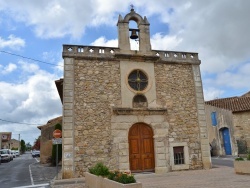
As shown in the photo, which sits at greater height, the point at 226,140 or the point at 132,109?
the point at 132,109

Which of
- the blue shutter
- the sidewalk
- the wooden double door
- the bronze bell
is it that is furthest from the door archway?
the bronze bell

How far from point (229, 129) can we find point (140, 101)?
12310 millimetres

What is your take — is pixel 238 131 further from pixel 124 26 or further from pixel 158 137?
pixel 124 26

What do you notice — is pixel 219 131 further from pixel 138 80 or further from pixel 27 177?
pixel 27 177

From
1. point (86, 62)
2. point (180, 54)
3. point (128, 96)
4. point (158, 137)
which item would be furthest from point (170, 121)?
point (86, 62)

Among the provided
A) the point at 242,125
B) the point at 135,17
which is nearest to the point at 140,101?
the point at 135,17

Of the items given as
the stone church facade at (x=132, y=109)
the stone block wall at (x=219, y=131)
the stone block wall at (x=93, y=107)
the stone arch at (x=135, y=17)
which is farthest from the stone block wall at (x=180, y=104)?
the stone block wall at (x=219, y=131)

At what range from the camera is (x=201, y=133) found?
12.7 metres

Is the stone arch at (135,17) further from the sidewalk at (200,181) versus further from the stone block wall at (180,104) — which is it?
the sidewalk at (200,181)

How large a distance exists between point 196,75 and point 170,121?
3058mm

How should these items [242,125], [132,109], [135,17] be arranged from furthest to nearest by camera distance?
[242,125] < [135,17] < [132,109]

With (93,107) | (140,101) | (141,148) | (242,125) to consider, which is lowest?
(141,148)

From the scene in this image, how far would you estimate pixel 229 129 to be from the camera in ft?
69.5

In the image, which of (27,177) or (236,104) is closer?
(27,177)
